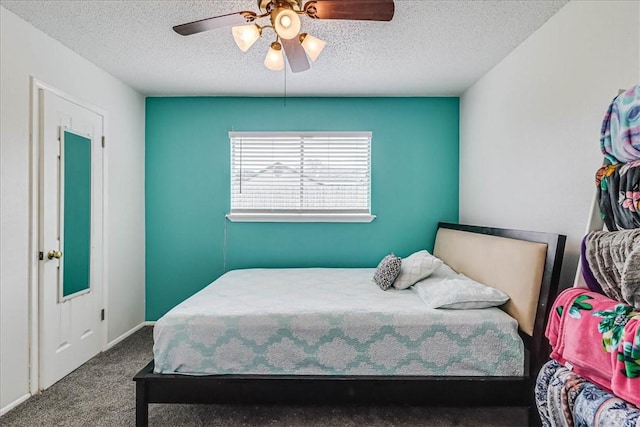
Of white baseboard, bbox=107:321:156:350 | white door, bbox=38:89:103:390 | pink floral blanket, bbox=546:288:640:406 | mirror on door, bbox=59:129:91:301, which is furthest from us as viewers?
white baseboard, bbox=107:321:156:350

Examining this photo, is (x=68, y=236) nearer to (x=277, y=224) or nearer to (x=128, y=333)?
(x=128, y=333)

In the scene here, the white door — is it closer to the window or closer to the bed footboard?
the bed footboard

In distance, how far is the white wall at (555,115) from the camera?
1.91 m

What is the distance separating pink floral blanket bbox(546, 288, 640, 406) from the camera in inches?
48.9

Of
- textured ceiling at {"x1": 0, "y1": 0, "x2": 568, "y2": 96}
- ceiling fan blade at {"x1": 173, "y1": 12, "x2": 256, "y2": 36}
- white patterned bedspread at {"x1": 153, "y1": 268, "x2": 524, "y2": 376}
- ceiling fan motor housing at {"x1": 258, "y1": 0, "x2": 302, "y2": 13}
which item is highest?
textured ceiling at {"x1": 0, "y1": 0, "x2": 568, "y2": 96}

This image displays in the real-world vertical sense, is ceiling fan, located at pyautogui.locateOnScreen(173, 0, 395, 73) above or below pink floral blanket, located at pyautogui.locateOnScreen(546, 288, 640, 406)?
above

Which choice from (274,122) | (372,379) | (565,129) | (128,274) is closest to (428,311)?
(372,379)

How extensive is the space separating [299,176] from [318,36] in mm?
1673

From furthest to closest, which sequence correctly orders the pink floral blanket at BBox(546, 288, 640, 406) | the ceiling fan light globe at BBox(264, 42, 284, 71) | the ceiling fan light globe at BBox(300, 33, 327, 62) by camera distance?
the ceiling fan light globe at BBox(264, 42, 284, 71) → the ceiling fan light globe at BBox(300, 33, 327, 62) → the pink floral blanket at BBox(546, 288, 640, 406)

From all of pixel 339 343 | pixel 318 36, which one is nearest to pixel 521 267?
pixel 339 343

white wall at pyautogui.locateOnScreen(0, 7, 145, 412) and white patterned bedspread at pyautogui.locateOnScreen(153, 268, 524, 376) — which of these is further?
white wall at pyautogui.locateOnScreen(0, 7, 145, 412)

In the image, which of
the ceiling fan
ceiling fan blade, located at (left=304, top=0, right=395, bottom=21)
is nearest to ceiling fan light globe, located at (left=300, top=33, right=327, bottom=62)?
the ceiling fan

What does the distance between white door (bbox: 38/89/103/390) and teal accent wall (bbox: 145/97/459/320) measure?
31.5 inches

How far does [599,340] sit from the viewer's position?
1392 millimetres
